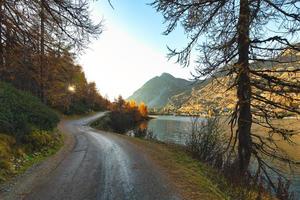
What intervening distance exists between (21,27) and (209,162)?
10016mm

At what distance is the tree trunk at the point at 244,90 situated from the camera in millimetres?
8910

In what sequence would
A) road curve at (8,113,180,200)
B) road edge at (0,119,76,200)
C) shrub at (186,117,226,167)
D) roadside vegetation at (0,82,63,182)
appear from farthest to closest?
shrub at (186,117,226,167), roadside vegetation at (0,82,63,182), road edge at (0,119,76,200), road curve at (8,113,180,200)

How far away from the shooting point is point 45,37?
437 inches

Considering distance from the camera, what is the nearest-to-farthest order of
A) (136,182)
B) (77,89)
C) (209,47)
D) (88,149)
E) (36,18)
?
(136,182) < (209,47) < (36,18) < (88,149) < (77,89)

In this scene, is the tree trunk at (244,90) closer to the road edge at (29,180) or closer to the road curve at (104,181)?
the road curve at (104,181)

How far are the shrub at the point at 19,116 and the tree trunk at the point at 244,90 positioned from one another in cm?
882

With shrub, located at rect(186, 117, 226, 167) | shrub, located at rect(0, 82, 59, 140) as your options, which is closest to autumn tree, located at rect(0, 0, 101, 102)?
shrub, located at rect(0, 82, 59, 140)

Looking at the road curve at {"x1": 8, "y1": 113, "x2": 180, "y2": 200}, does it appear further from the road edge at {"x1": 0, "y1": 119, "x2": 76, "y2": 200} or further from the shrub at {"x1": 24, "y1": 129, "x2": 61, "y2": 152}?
the shrub at {"x1": 24, "y1": 129, "x2": 61, "y2": 152}

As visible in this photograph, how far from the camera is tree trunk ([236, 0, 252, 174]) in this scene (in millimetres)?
8910

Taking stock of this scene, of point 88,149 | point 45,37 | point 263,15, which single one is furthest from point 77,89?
point 263,15

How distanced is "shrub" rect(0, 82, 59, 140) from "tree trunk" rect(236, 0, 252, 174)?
882 cm

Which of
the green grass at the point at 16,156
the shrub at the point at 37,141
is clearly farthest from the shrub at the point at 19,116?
the green grass at the point at 16,156

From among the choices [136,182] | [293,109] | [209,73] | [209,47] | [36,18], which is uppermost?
[36,18]

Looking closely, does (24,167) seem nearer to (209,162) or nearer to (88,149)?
(88,149)
